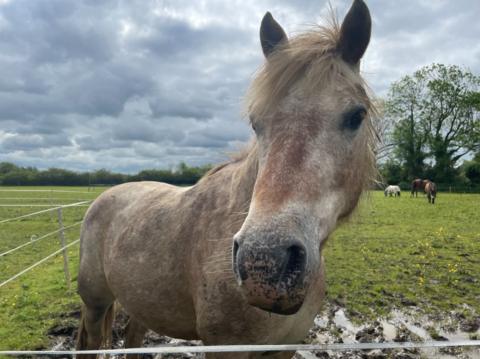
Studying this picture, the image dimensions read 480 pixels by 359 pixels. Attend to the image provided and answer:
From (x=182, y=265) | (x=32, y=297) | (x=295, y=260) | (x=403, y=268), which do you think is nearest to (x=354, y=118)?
(x=295, y=260)

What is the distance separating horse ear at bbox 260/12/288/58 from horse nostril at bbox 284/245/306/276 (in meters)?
1.46

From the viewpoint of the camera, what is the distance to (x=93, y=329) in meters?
3.90

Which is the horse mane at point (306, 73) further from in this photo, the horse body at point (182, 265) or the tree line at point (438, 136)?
the tree line at point (438, 136)

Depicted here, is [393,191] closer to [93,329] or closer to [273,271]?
[93,329]

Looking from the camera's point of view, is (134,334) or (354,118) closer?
(354,118)

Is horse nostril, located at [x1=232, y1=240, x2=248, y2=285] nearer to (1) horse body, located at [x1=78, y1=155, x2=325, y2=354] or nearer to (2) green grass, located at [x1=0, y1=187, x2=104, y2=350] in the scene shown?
(1) horse body, located at [x1=78, y1=155, x2=325, y2=354]

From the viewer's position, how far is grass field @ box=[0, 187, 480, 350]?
5559 millimetres

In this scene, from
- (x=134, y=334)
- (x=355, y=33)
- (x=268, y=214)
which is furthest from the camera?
(x=134, y=334)

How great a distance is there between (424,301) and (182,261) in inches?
201

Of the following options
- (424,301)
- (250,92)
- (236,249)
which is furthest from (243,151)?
(424,301)

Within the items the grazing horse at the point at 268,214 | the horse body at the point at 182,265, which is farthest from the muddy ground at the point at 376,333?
the grazing horse at the point at 268,214

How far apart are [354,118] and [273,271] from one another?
105 centimetres

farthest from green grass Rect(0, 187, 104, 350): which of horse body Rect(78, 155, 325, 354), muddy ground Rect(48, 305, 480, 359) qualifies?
horse body Rect(78, 155, 325, 354)

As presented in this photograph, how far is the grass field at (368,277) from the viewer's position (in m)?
5.56
